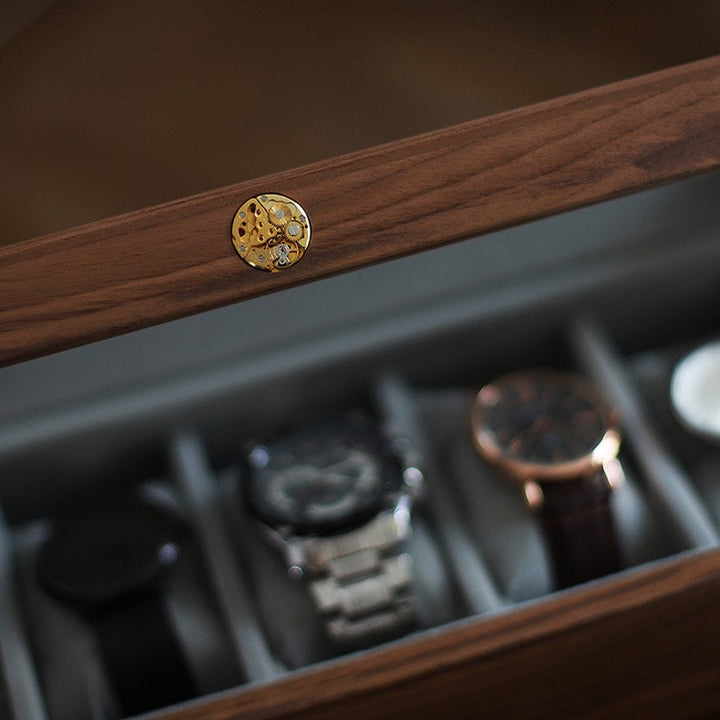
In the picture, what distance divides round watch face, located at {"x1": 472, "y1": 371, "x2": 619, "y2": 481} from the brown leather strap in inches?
0.5

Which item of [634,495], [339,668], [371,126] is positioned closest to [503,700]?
[339,668]

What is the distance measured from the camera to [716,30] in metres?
0.64

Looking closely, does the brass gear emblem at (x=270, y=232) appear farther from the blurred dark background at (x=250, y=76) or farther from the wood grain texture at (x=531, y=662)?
the wood grain texture at (x=531, y=662)

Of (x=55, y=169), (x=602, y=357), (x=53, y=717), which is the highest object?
(x=55, y=169)

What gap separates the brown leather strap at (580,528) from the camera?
0.79 meters

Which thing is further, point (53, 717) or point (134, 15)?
point (53, 717)

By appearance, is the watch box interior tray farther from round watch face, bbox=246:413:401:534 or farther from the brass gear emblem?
the brass gear emblem

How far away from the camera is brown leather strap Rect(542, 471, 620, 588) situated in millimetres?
788

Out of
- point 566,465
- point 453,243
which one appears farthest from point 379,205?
point 566,465

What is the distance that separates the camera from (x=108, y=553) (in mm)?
793

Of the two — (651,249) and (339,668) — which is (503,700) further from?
(651,249)

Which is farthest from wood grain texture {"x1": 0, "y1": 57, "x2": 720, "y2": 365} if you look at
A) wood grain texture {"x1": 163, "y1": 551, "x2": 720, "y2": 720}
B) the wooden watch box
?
wood grain texture {"x1": 163, "y1": 551, "x2": 720, "y2": 720}

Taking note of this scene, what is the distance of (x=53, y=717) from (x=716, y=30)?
62cm

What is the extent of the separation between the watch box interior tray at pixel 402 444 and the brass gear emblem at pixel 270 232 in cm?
26
